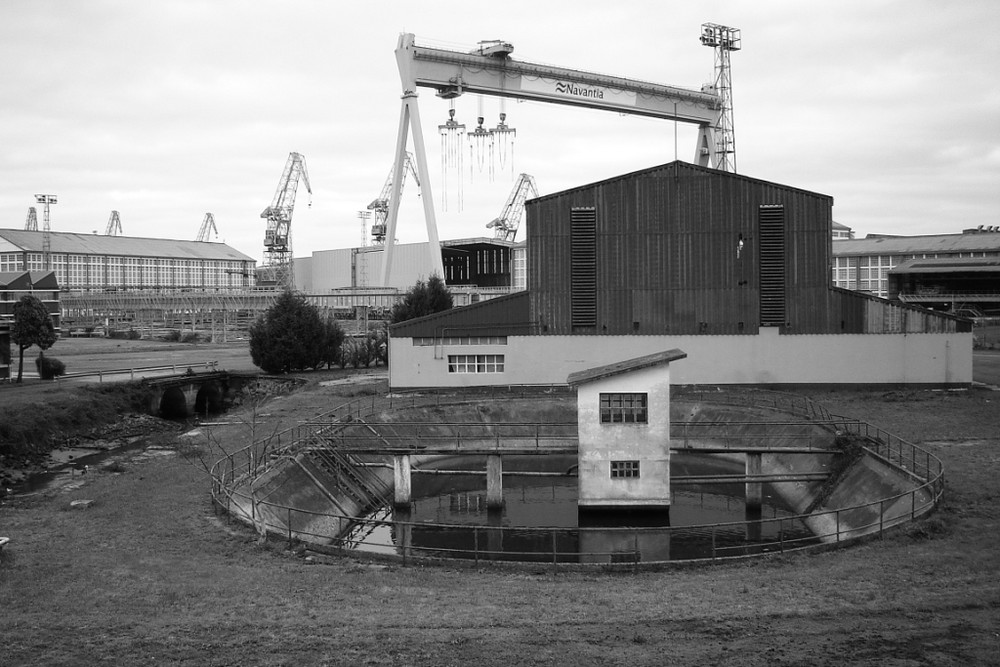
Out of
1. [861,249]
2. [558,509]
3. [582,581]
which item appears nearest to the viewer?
[582,581]

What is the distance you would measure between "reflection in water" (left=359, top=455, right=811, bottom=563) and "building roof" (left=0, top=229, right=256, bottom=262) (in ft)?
406

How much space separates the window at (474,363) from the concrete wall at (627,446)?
1870 centimetres

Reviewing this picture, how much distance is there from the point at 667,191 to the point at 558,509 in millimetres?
21890

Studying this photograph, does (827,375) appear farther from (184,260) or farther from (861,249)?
(184,260)

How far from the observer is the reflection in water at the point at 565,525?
2352cm

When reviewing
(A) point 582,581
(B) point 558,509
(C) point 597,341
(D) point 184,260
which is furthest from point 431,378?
(D) point 184,260

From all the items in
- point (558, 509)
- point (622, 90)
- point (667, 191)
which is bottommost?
point (558, 509)

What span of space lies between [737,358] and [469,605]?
31988 mm

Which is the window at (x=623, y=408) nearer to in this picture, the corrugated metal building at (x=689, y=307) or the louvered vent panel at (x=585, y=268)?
the corrugated metal building at (x=689, y=307)

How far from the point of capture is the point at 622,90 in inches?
2987

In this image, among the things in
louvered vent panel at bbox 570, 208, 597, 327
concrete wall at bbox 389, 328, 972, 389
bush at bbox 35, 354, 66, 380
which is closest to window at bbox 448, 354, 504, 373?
concrete wall at bbox 389, 328, 972, 389

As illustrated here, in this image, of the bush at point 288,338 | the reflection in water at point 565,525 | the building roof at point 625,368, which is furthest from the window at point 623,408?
the bush at point 288,338

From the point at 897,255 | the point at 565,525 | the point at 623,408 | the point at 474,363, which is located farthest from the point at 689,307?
the point at 897,255

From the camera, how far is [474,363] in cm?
4619
